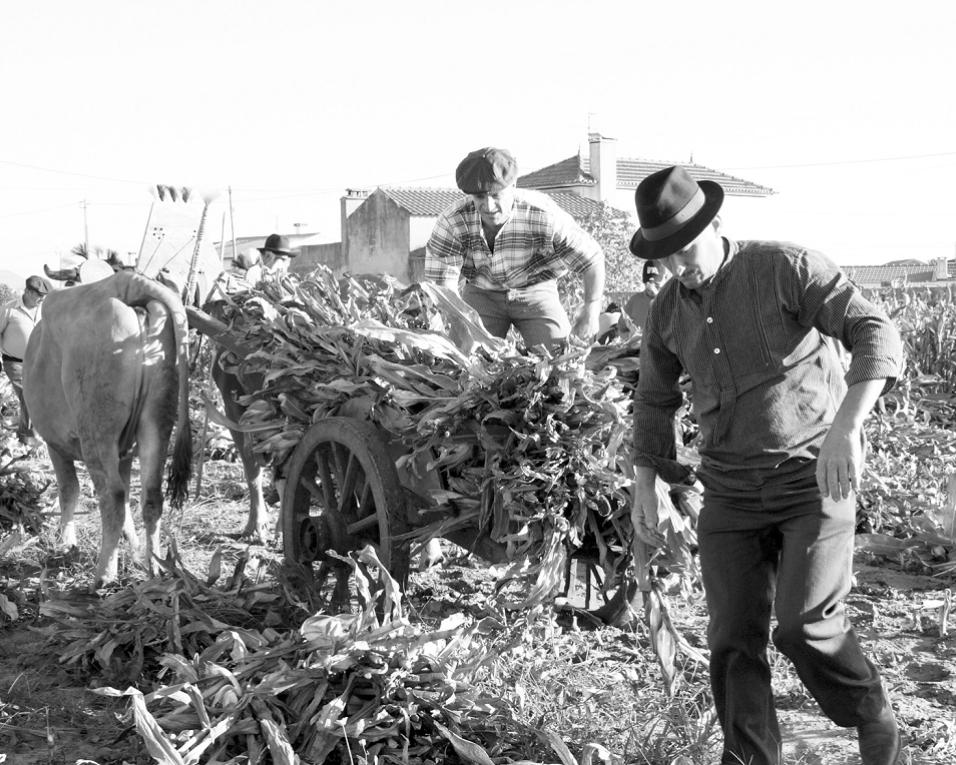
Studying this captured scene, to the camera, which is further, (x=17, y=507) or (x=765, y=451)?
(x=17, y=507)

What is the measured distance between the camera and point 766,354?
10.3ft

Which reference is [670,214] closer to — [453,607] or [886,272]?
[453,607]

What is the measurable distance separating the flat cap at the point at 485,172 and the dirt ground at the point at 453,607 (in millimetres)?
1919

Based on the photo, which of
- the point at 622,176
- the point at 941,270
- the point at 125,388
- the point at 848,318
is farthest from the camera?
the point at 622,176

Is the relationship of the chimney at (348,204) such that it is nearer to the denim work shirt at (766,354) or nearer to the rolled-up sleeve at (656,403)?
the rolled-up sleeve at (656,403)

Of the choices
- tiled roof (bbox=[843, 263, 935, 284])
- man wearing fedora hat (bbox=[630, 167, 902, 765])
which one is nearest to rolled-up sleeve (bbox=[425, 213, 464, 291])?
man wearing fedora hat (bbox=[630, 167, 902, 765])

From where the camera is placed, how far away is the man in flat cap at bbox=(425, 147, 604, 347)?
5.50 metres

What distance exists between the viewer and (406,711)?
3311 mm

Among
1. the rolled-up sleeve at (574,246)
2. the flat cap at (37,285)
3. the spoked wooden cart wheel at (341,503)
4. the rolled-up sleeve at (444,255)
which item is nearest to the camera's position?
the spoked wooden cart wheel at (341,503)

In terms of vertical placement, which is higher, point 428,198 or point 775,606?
point 428,198

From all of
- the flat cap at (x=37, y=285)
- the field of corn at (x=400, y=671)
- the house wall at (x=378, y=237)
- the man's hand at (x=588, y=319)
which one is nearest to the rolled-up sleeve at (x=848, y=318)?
the field of corn at (x=400, y=671)

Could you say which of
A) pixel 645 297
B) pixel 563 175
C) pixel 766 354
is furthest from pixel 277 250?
pixel 563 175

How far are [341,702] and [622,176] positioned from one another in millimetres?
40269

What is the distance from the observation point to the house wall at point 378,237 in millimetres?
37188
